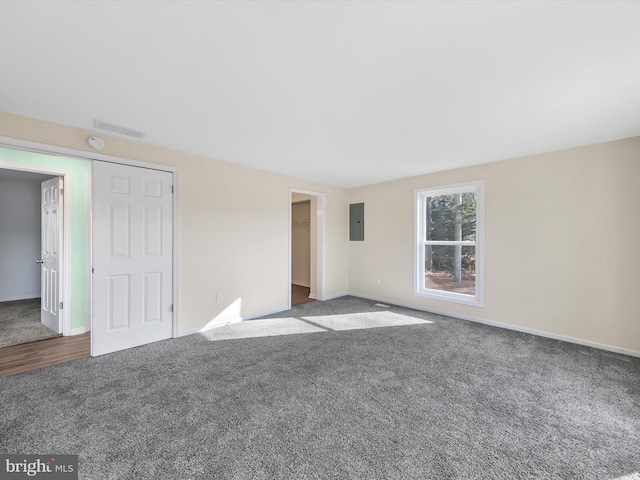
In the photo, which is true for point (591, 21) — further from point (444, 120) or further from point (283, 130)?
point (283, 130)

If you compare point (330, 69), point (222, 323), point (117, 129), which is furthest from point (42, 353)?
point (330, 69)

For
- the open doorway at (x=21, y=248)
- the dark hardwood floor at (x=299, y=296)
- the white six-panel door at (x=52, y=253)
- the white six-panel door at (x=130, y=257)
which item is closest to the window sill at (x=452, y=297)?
the dark hardwood floor at (x=299, y=296)

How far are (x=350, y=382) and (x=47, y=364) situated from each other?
3.00 meters

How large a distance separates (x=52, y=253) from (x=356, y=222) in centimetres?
496

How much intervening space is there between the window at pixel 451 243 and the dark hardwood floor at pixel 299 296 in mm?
2169

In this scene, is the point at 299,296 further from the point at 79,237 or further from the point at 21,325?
the point at 21,325

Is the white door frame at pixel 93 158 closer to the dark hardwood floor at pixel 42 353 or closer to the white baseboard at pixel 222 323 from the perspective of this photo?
the white baseboard at pixel 222 323

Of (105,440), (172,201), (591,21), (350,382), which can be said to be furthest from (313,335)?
(591,21)

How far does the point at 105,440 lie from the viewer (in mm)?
1694

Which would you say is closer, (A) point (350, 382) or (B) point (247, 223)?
(A) point (350, 382)

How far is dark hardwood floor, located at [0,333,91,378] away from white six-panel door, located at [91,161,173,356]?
35 centimetres

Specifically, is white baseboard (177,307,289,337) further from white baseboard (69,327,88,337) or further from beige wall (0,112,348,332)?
white baseboard (69,327,88,337)

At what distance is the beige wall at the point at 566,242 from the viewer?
300 centimetres

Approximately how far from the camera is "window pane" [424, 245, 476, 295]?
4297 millimetres
